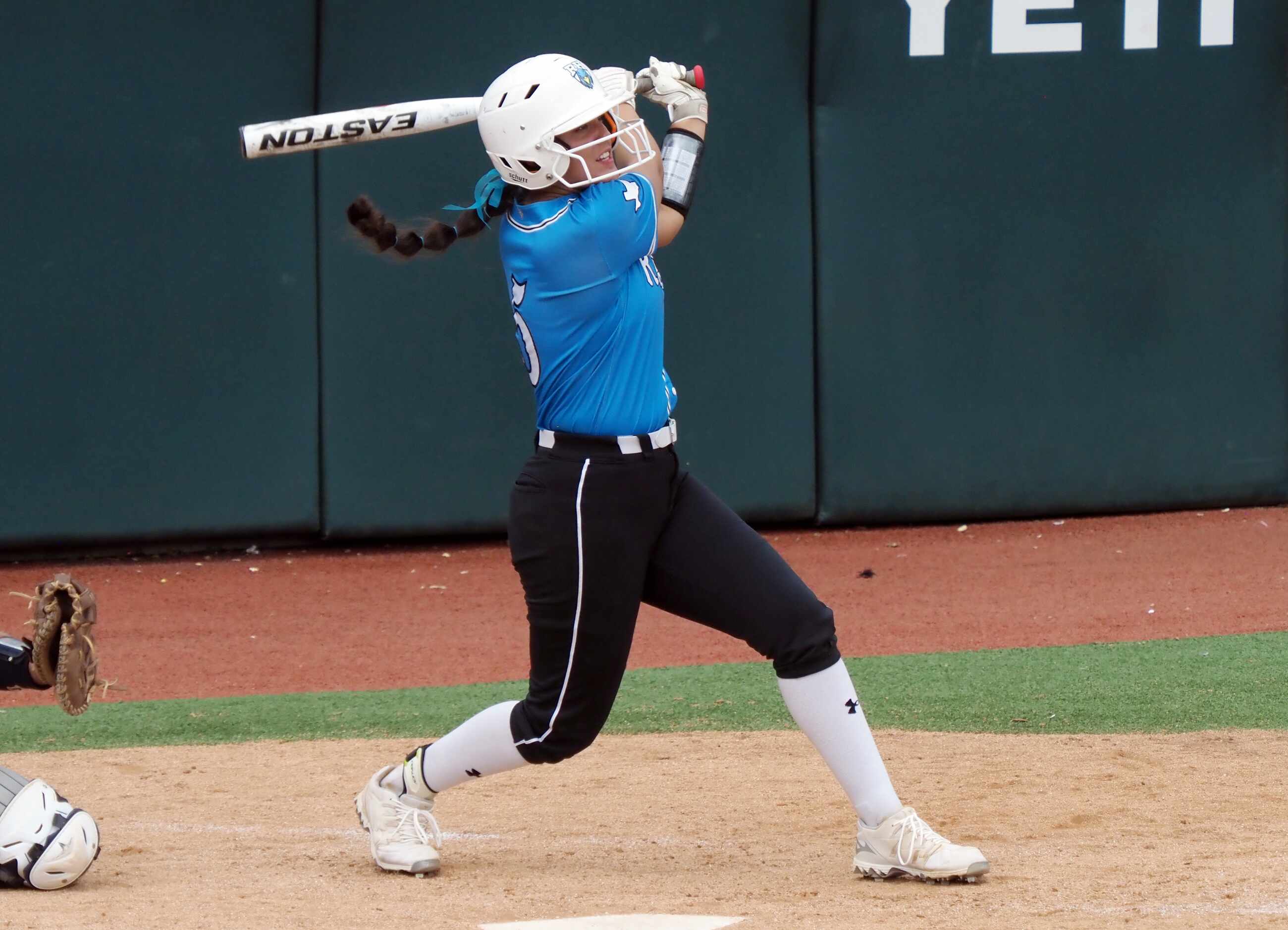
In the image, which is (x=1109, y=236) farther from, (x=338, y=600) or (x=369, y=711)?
(x=369, y=711)

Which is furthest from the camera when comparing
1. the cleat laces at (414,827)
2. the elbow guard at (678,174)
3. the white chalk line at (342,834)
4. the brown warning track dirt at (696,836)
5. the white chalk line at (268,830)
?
the white chalk line at (268,830)

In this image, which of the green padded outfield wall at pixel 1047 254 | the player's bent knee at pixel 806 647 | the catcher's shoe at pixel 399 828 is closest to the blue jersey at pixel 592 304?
the player's bent knee at pixel 806 647

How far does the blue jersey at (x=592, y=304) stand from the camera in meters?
3.21

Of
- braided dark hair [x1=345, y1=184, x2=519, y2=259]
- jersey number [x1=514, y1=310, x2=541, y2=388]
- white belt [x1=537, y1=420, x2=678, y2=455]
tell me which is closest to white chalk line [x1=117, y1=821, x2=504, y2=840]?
white belt [x1=537, y1=420, x2=678, y2=455]

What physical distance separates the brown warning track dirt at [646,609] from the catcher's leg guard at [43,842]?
7.40 feet

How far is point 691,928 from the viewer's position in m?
3.07

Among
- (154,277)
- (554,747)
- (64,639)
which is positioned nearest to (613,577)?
(554,747)

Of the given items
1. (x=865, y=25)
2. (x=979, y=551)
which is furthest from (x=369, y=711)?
(x=865, y=25)

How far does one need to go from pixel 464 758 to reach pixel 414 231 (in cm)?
111

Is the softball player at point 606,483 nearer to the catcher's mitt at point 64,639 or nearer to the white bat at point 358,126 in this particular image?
the white bat at point 358,126

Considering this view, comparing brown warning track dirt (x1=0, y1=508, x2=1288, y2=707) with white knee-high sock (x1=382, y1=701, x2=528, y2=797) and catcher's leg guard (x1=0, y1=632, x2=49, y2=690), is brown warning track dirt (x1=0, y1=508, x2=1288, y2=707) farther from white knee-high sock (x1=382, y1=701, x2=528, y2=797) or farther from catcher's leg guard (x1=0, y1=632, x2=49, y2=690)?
catcher's leg guard (x1=0, y1=632, x2=49, y2=690)

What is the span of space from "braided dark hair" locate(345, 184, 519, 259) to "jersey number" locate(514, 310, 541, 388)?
0.66ft

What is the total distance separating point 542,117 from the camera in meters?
3.21

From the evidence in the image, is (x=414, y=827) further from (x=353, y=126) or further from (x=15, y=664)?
(x=353, y=126)
